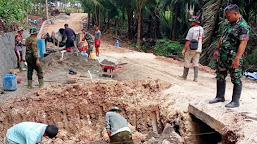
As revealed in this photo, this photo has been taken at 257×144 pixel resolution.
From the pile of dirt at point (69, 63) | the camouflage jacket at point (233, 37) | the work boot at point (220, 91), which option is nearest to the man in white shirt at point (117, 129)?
the work boot at point (220, 91)

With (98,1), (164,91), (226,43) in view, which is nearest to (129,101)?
(164,91)

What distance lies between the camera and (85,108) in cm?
720

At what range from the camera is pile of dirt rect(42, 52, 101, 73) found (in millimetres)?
10383

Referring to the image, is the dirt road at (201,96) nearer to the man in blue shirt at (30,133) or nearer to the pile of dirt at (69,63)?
the pile of dirt at (69,63)

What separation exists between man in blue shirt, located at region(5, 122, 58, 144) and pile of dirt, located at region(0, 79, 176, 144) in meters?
2.21

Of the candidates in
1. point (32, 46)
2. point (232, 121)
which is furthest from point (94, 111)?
point (232, 121)

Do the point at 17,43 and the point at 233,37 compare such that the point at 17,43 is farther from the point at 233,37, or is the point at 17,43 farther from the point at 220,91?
the point at 233,37

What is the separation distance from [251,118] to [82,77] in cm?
578

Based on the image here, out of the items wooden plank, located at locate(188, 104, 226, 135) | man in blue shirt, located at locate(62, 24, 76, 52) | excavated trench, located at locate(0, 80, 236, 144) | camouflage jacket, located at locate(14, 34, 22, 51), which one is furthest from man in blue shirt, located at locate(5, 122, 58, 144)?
man in blue shirt, located at locate(62, 24, 76, 52)

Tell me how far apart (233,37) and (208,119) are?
1770 mm

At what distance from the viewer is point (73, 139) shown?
260 inches

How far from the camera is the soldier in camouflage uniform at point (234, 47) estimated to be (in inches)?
178

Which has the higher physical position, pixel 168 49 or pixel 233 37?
pixel 233 37

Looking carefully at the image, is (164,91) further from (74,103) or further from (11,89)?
(11,89)
